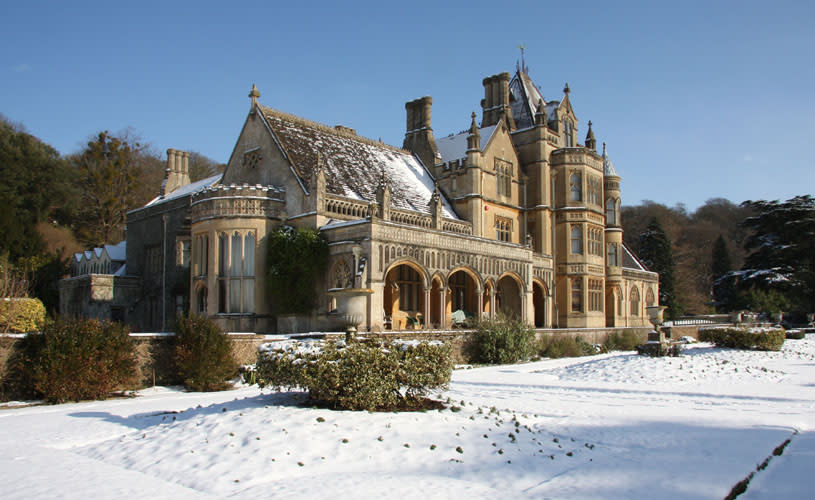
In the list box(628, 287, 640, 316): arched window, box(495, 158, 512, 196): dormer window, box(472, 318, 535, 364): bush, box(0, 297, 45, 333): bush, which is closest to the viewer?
box(0, 297, 45, 333): bush

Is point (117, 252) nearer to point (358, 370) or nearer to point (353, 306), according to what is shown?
point (353, 306)

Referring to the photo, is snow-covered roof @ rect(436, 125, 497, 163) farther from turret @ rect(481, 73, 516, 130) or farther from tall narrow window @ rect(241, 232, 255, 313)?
tall narrow window @ rect(241, 232, 255, 313)

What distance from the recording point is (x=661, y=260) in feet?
202

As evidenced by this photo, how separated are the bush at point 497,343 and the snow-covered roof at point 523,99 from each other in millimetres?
17583

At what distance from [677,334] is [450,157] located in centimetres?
1762

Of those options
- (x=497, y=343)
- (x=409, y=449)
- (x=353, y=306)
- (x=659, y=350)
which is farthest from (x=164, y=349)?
(x=659, y=350)

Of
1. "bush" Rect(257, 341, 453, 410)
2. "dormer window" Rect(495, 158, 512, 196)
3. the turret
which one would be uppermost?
the turret

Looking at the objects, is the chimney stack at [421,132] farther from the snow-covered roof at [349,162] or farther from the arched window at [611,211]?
the arched window at [611,211]

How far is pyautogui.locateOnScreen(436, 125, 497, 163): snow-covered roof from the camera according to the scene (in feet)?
119

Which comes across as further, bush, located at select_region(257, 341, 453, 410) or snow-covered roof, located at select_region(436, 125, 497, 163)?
snow-covered roof, located at select_region(436, 125, 497, 163)

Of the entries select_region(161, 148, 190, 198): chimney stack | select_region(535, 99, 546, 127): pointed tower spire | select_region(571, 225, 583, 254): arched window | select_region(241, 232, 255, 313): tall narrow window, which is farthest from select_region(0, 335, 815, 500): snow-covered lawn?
select_region(161, 148, 190, 198): chimney stack

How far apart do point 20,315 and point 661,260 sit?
178 feet

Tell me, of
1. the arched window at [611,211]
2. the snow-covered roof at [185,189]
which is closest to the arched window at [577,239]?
the arched window at [611,211]

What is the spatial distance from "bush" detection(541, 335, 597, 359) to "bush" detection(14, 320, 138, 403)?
18.5 metres
